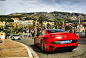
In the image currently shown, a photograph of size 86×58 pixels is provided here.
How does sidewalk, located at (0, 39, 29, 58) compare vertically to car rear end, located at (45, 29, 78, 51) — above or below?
below

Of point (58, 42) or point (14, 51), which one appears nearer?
point (58, 42)

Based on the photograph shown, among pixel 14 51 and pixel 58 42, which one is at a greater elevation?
pixel 58 42

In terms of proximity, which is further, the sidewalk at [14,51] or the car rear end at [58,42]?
the sidewalk at [14,51]

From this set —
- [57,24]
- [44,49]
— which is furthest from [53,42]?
[57,24]

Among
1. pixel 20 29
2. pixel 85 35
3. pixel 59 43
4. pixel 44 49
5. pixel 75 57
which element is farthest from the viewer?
pixel 20 29

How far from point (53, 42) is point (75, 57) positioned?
3.91ft

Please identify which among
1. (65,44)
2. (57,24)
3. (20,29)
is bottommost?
(20,29)

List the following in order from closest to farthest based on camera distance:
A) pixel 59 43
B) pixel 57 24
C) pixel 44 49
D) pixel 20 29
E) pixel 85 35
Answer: pixel 59 43
pixel 44 49
pixel 85 35
pixel 57 24
pixel 20 29

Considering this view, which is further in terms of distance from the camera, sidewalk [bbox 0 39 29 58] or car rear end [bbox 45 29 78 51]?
sidewalk [bbox 0 39 29 58]

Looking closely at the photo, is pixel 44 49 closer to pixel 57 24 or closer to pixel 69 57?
pixel 69 57

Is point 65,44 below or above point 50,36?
below

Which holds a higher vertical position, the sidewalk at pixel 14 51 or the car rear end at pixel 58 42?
the car rear end at pixel 58 42

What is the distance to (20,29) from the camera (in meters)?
128

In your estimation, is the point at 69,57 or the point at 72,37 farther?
the point at 72,37
